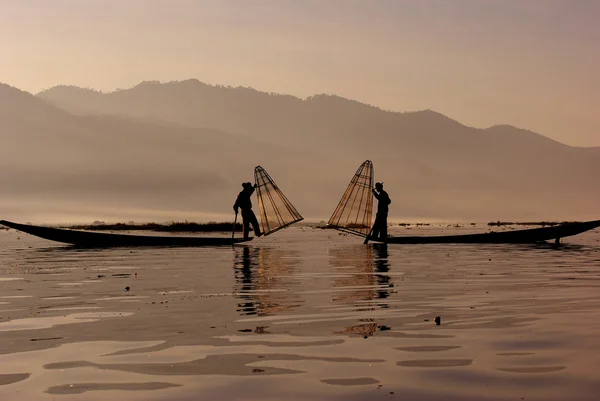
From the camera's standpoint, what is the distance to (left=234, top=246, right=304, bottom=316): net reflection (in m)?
17.5

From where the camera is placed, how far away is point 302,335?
542 inches

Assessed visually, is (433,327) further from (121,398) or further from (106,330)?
(121,398)

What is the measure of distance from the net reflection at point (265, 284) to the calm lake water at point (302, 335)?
0.22 ft

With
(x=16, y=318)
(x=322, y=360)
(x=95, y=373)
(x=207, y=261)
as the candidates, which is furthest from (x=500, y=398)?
(x=207, y=261)

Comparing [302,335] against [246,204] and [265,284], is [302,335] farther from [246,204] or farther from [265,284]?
[246,204]

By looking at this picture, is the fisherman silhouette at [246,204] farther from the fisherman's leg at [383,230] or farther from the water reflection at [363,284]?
the water reflection at [363,284]

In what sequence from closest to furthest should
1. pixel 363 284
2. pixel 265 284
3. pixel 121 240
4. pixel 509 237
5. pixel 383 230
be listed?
pixel 363 284, pixel 265 284, pixel 383 230, pixel 509 237, pixel 121 240

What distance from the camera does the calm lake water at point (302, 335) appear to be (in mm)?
10250

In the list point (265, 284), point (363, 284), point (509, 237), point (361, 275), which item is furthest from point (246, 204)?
point (363, 284)

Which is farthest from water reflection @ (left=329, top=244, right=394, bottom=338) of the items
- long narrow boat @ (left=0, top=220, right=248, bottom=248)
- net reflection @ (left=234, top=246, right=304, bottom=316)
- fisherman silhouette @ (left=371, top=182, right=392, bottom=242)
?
long narrow boat @ (left=0, top=220, right=248, bottom=248)

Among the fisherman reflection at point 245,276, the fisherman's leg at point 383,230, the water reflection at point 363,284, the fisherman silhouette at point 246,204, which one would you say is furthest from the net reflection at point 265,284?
the fisherman's leg at point 383,230

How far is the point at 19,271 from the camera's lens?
28359 mm

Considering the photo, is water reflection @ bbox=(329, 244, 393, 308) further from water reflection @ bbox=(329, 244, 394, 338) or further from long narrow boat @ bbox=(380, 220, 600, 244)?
long narrow boat @ bbox=(380, 220, 600, 244)

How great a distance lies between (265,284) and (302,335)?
8.87 m
